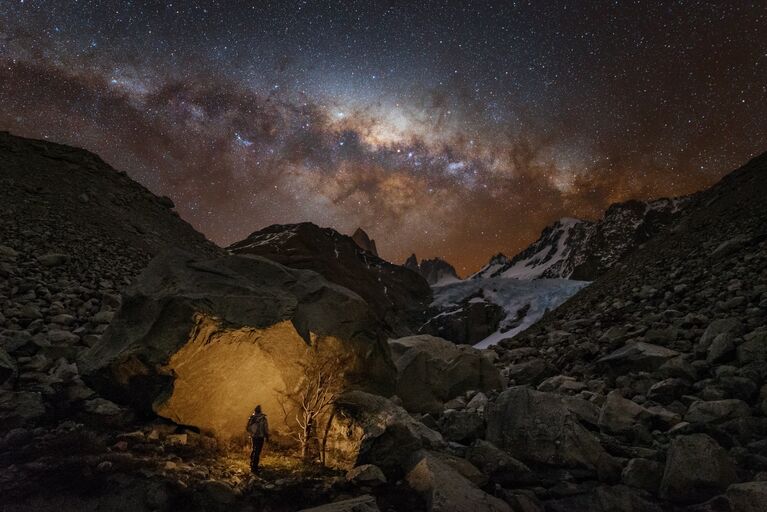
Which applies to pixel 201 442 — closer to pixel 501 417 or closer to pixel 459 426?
pixel 459 426

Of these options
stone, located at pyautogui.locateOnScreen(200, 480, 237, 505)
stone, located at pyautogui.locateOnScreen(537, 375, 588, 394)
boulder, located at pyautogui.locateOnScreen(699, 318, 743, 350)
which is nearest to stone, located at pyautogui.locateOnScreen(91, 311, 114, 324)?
stone, located at pyautogui.locateOnScreen(200, 480, 237, 505)

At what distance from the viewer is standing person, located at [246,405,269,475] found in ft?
27.3

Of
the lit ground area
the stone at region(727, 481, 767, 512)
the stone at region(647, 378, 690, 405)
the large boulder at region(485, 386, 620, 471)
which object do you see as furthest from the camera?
the stone at region(647, 378, 690, 405)

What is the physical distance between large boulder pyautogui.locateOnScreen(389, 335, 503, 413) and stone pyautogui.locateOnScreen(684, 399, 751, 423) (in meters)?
6.25

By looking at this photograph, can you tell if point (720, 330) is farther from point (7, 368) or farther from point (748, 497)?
point (7, 368)

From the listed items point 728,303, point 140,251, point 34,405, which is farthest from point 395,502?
point 140,251

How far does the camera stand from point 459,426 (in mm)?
9273

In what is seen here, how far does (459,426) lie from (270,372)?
5121mm

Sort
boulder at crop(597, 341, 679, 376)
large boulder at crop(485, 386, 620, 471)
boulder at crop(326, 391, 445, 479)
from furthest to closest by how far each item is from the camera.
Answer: boulder at crop(597, 341, 679, 376), boulder at crop(326, 391, 445, 479), large boulder at crop(485, 386, 620, 471)

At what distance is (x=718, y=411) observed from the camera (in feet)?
24.8

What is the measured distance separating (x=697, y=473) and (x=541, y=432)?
2.55 m

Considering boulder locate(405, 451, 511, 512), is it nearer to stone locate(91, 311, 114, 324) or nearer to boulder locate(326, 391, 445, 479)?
boulder locate(326, 391, 445, 479)

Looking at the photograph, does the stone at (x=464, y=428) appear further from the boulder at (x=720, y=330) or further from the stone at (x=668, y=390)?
the boulder at (x=720, y=330)

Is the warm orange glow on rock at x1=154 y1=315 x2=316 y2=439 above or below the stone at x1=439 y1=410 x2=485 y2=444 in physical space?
above
